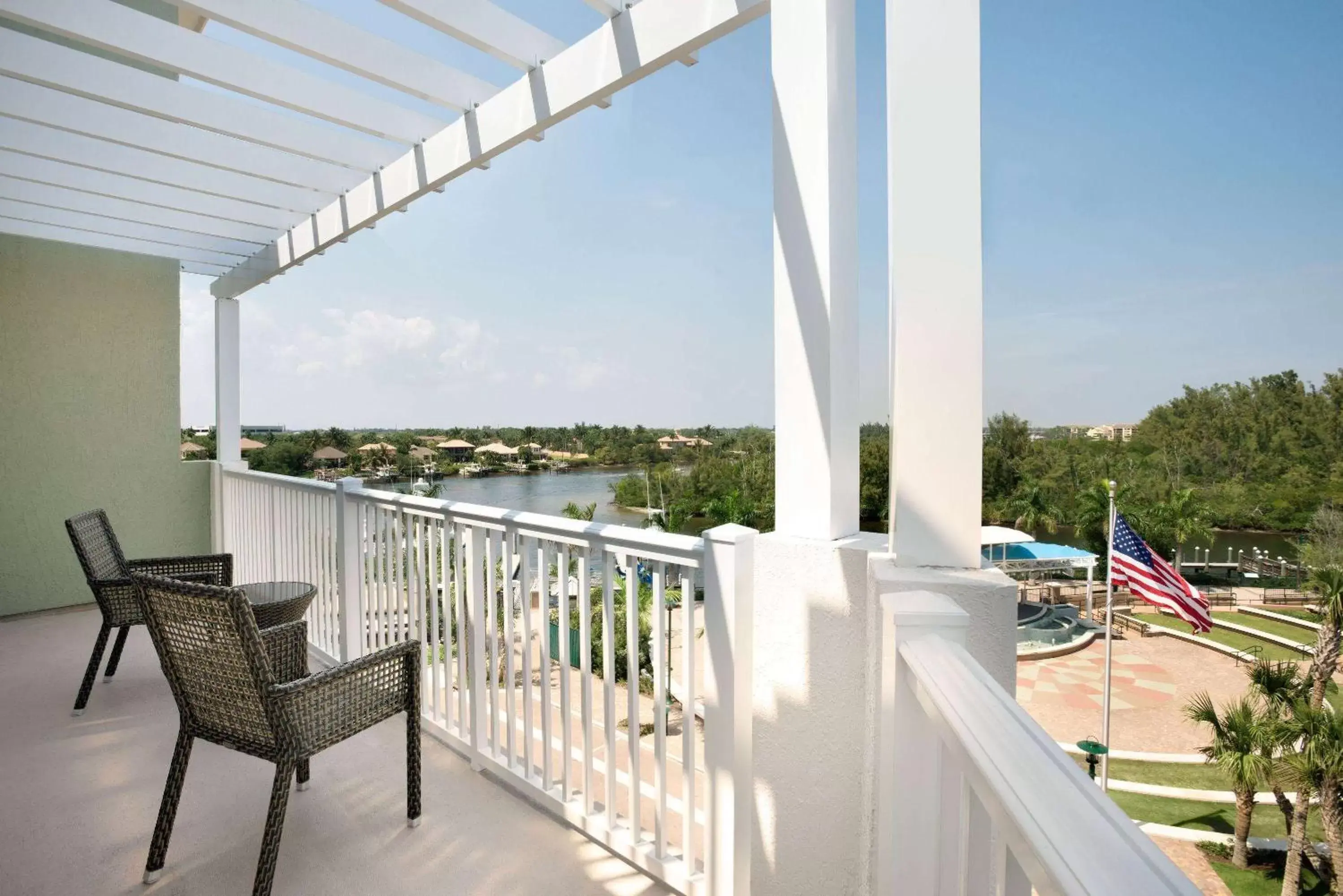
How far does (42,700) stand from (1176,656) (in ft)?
79.8

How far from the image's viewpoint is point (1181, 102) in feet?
76.5

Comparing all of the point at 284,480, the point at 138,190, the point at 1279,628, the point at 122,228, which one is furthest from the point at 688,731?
the point at 1279,628

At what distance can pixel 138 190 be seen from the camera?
3721 mm

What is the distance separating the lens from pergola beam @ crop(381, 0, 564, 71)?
2264 mm

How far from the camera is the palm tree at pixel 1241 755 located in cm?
1239

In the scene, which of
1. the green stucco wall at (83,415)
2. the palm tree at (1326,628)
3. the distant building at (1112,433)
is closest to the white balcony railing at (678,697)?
the green stucco wall at (83,415)

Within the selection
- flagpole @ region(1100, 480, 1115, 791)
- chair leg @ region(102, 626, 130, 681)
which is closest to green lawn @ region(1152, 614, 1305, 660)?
flagpole @ region(1100, 480, 1115, 791)

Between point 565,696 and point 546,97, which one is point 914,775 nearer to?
point 565,696

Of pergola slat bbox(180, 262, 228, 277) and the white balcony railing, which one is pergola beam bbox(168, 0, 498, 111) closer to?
the white balcony railing

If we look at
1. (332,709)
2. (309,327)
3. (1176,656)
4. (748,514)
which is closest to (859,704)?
(332,709)

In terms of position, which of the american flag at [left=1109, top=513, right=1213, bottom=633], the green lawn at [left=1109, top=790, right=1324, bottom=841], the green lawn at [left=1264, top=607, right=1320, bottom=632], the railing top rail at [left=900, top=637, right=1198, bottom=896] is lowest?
the green lawn at [left=1109, top=790, right=1324, bottom=841]

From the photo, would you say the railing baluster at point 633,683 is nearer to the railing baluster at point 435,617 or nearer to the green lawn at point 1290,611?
the railing baluster at point 435,617

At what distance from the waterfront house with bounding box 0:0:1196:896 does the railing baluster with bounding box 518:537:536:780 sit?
0.6 inches

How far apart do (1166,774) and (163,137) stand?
2283cm
